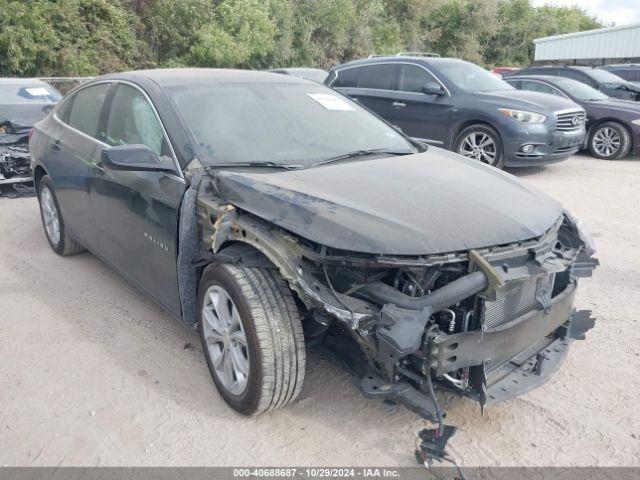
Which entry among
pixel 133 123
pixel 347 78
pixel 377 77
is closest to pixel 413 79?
pixel 377 77

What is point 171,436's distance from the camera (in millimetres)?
2846

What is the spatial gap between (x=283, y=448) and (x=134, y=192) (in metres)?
1.76

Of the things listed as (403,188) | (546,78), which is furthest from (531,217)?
(546,78)

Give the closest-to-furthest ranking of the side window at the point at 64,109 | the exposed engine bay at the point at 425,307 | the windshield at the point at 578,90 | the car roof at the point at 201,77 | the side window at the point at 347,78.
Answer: the exposed engine bay at the point at 425,307, the car roof at the point at 201,77, the side window at the point at 64,109, the side window at the point at 347,78, the windshield at the point at 578,90

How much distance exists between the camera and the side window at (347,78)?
389 inches

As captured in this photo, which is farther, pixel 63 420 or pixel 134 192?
pixel 134 192

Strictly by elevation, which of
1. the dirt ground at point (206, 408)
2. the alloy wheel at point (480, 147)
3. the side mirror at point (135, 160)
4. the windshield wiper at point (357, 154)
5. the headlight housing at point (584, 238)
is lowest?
the dirt ground at point (206, 408)

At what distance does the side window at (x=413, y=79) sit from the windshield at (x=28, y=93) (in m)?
5.20

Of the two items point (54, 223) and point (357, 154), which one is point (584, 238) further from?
point (54, 223)

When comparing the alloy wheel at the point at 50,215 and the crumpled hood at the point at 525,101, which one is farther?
the crumpled hood at the point at 525,101

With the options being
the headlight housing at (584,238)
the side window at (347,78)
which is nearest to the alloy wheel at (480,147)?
the side window at (347,78)

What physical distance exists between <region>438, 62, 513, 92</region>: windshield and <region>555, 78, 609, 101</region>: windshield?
214cm

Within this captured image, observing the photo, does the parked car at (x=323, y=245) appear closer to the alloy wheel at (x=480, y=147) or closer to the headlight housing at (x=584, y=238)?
the headlight housing at (x=584, y=238)

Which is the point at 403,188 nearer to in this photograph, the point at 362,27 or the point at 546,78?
the point at 546,78
